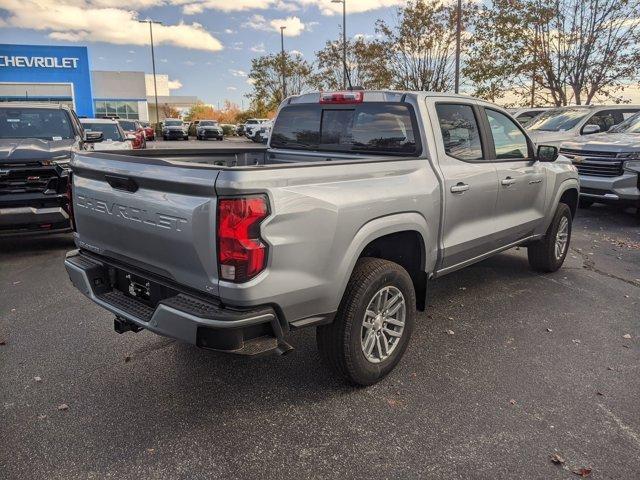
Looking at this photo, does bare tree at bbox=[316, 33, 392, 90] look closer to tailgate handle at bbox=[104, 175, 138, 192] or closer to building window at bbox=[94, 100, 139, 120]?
tailgate handle at bbox=[104, 175, 138, 192]

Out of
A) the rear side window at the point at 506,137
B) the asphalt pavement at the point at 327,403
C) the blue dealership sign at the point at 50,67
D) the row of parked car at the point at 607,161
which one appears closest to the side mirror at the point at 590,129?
the row of parked car at the point at 607,161

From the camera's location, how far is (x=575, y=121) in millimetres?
11570

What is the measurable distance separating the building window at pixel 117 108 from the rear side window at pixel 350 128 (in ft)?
196

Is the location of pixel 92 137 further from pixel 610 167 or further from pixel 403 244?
pixel 610 167

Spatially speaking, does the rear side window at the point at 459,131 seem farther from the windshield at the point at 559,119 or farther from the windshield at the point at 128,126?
the windshield at the point at 128,126

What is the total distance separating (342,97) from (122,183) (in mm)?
2000

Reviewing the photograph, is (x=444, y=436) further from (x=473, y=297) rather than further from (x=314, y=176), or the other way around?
(x=473, y=297)

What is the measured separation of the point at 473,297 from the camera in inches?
202

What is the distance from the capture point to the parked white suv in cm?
1120

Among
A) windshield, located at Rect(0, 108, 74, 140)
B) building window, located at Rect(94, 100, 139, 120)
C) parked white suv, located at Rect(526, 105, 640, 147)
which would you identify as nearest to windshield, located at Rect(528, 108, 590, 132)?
parked white suv, located at Rect(526, 105, 640, 147)

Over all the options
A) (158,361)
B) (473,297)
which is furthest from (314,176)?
(473,297)

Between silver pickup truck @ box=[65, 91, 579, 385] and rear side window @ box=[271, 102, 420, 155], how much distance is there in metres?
0.01

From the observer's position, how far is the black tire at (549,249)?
562 cm

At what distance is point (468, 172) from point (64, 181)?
200 inches
